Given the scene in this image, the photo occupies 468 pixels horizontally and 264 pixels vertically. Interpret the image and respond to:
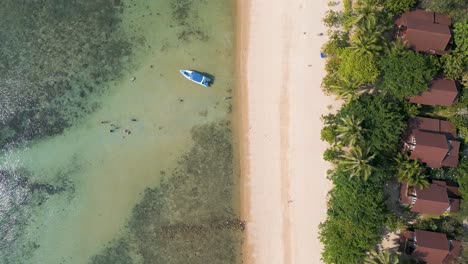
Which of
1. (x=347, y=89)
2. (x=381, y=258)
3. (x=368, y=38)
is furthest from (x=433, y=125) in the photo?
(x=381, y=258)

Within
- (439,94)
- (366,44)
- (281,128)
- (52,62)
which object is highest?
(366,44)

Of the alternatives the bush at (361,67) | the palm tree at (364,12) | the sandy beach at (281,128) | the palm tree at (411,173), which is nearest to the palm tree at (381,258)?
the sandy beach at (281,128)

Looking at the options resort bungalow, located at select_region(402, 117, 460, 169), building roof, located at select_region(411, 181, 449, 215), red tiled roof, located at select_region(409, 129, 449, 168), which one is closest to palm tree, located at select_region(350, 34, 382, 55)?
resort bungalow, located at select_region(402, 117, 460, 169)

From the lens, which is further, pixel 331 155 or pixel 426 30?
pixel 331 155

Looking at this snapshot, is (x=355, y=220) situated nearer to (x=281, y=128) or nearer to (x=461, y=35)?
(x=281, y=128)

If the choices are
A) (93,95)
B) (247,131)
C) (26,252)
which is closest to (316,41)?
(247,131)

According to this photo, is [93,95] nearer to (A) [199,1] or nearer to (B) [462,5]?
(A) [199,1]
